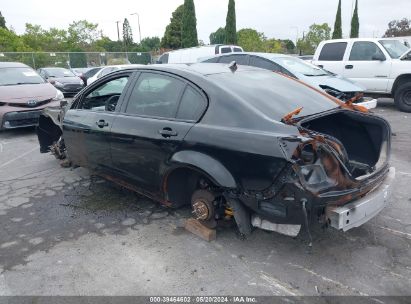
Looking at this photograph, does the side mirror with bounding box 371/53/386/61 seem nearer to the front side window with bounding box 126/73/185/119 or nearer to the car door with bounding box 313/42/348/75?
the car door with bounding box 313/42/348/75

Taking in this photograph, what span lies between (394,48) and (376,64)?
0.81 meters

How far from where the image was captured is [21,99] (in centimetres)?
833

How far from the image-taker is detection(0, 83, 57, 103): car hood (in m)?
8.27

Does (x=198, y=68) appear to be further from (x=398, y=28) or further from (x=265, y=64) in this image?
(x=398, y=28)

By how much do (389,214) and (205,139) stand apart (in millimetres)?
2302

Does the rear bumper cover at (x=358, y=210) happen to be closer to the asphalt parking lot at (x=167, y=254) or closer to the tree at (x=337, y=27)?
the asphalt parking lot at (x=167, y=254)

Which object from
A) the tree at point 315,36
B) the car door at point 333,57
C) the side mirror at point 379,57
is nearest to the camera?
the side mirror at point 379,57

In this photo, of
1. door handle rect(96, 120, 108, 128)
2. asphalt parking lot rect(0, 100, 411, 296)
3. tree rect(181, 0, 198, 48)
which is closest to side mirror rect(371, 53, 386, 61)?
asphalt parking lot rect(0, 100, 411, 296)

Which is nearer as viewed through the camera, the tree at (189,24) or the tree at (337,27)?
the tree at (189,24)

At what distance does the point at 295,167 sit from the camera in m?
2.77

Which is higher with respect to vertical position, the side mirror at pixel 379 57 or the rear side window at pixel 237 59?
the rear side window at pixel 237 59

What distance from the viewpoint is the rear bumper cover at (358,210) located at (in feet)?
9.41

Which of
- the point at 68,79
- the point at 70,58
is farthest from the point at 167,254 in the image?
the point at 70,58

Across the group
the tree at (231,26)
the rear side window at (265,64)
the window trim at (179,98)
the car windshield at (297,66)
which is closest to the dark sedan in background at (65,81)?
the rear side window at (265,64)
